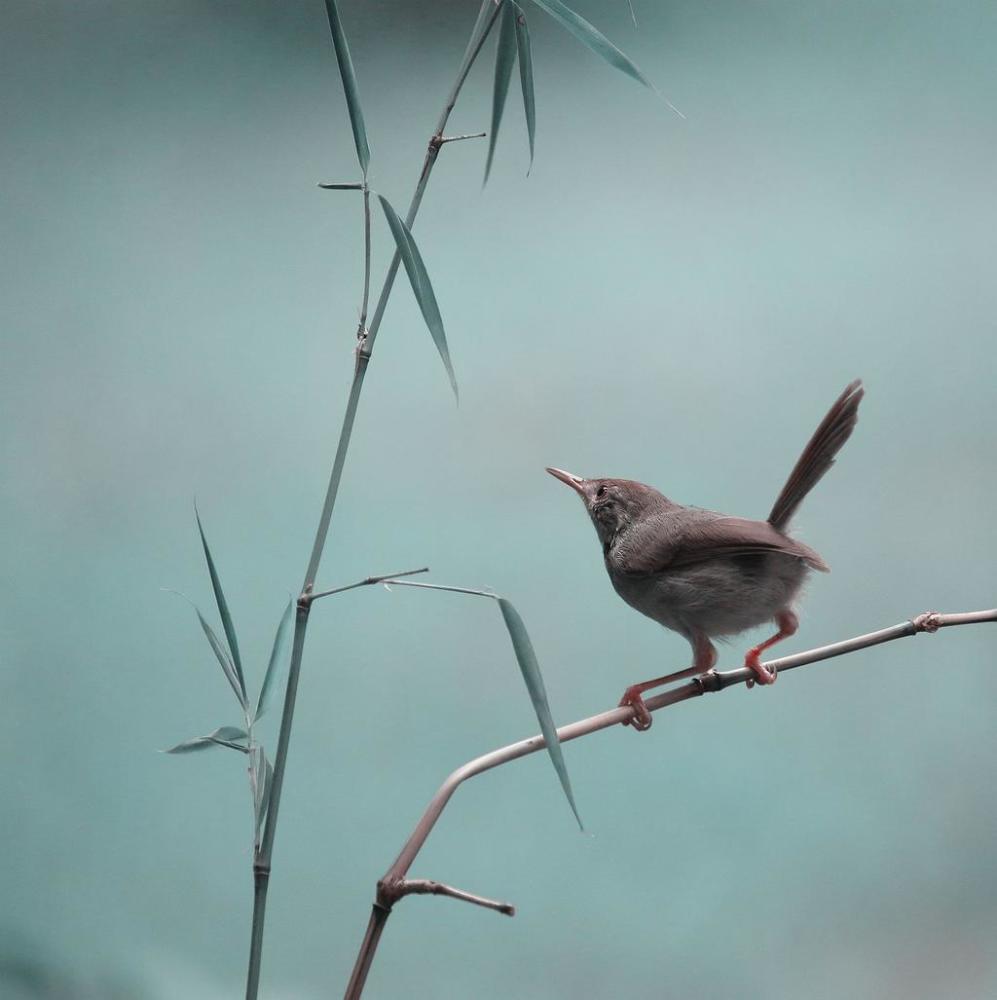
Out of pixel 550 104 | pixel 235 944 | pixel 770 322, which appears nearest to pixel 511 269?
pixel 550 104

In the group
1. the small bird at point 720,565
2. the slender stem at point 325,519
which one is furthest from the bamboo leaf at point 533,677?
the small bird at point 720,565

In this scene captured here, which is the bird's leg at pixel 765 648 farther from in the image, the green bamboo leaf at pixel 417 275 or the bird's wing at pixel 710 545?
the green bamboo leaf at pixel 417 275

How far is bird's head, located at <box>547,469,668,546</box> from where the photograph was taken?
45.6 inches

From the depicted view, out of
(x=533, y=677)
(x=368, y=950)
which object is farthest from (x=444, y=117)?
(x=368, y=950)

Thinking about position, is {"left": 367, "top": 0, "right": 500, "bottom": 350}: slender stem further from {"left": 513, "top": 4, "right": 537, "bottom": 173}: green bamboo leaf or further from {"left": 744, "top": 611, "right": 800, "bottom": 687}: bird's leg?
{"left": 744, "top": 611, "right": 800, "bottom": 687}: bird's leg

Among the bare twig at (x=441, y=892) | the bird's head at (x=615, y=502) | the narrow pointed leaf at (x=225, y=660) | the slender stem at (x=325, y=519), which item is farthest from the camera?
the bird's head at (x=615, y=502)

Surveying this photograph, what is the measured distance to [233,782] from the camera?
1.94m

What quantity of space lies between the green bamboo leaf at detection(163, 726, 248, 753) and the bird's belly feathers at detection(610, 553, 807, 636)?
42 centimetres

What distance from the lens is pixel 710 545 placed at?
1.07 meters

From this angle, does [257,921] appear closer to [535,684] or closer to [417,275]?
[535,684]

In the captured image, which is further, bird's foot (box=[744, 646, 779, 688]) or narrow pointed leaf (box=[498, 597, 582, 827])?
bird's foot (box=[744, 646, 779, 688])

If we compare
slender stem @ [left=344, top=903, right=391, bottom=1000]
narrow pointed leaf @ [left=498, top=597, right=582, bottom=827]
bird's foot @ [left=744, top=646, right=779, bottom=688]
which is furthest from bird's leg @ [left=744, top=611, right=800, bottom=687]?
slender stem @ [left=344, top=903, right=391, bottom=1000]

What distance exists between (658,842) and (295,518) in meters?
0.87

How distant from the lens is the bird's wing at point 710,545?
41.4 inches
